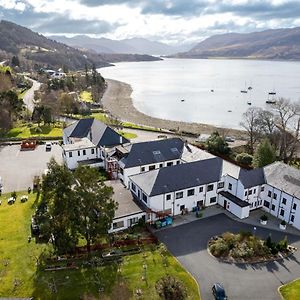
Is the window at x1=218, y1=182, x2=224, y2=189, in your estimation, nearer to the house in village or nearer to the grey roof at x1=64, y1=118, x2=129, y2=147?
the house in village

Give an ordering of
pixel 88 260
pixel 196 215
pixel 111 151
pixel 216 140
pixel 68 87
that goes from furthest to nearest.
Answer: pixel 68 87 → pixel 216 140 → pixel 111 151 → pixel 196 215 → pixel 88 260

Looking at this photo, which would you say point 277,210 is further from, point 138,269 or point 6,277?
point 6,277

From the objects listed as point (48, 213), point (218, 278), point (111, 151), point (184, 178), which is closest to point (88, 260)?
point (48, 213)

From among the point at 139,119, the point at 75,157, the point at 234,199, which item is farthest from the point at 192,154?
the point at 139,119

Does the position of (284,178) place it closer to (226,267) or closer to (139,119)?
(226,267)

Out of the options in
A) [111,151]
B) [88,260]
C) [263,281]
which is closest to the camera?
[263,281]

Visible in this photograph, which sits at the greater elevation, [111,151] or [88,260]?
[111,151]

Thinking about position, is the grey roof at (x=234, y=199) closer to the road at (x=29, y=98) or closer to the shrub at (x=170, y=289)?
the shrub at (x=170, y=289)

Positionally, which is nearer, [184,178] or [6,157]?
[184,178]
